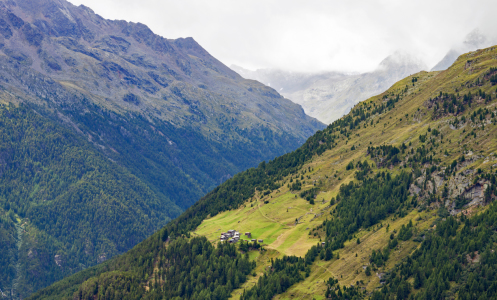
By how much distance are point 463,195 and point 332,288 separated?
223ft

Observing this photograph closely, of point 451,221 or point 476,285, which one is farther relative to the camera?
point 451,221

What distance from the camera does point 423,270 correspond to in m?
161

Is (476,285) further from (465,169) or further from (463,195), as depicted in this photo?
(465,169)

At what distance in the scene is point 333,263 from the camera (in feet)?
648

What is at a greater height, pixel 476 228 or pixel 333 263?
pixel 476 228

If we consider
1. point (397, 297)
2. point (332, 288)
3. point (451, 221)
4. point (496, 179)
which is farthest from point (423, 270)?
point (496, 179)

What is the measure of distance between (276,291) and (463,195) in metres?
90.1

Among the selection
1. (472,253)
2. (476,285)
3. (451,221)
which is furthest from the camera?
(451,221)

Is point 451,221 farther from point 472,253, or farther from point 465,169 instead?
point 465,169

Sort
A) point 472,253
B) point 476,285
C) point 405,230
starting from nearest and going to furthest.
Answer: point 476,285
point 472,253
point 405,230

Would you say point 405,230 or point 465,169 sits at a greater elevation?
point 465,169

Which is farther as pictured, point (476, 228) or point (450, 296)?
point (476, 228)

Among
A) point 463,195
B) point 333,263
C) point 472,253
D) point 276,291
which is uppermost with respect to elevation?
point 463,195

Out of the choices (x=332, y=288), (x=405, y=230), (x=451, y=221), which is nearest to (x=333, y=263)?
(x=332, y=288)
